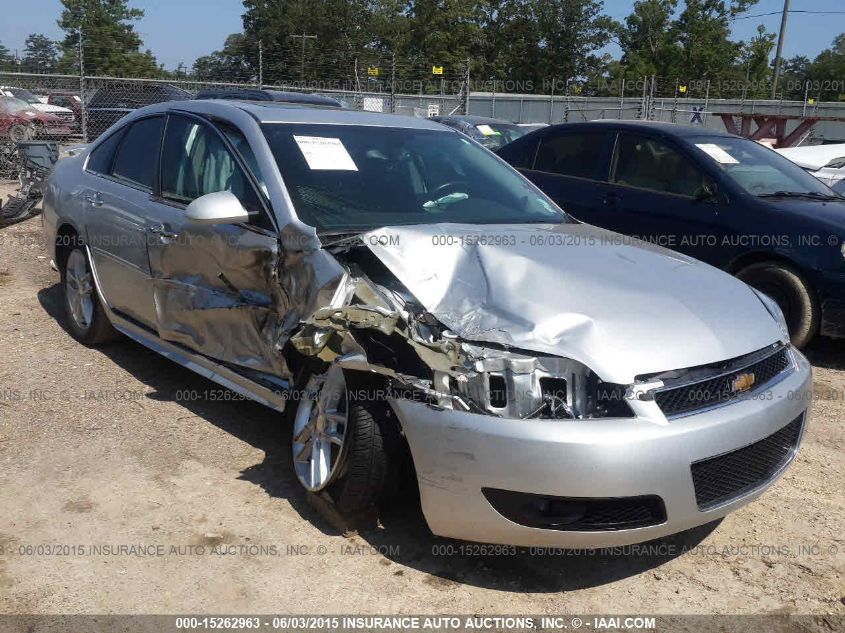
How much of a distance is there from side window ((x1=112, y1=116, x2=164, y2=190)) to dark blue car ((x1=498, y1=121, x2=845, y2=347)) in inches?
143

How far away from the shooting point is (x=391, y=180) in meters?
3.97

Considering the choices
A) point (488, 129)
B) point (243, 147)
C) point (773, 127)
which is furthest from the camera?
point (773, 127)

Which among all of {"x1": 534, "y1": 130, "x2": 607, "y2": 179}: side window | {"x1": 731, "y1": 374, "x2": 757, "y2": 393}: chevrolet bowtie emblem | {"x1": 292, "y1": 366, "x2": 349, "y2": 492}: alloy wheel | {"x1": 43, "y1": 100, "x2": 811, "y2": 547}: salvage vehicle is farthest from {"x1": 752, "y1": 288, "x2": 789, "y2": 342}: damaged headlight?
{"x1": 534, "y1": 130, "x2": 607, "y2": 179}: side window

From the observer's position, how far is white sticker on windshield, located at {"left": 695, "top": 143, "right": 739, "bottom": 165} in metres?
6.37

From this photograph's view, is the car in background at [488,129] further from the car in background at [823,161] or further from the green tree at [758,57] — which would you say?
the green tree at [758,57]

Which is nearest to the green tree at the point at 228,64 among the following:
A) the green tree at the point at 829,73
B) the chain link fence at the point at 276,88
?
the chain link fence at the point at 276,88

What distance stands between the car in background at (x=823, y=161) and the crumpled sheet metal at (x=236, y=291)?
27.6 ft

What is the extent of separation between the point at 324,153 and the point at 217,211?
63 cm

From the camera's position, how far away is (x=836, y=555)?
3.24 metres

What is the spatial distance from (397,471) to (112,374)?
271cm

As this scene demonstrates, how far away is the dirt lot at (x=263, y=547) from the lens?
2859 mm

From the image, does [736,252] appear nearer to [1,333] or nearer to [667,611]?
[667,611]

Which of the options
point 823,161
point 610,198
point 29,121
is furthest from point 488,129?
point 29,121

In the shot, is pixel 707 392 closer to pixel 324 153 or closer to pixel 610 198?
pixel 324 153
